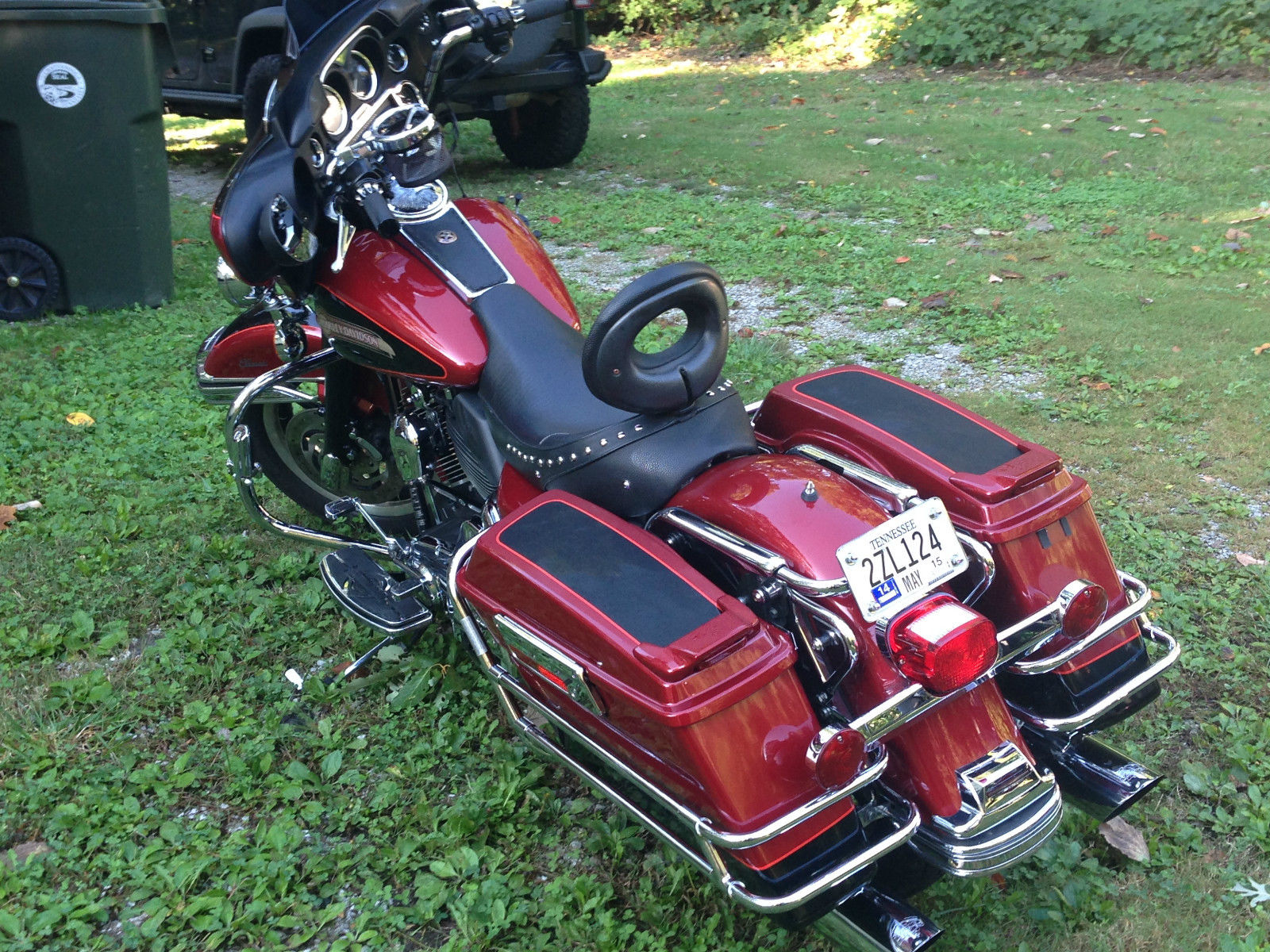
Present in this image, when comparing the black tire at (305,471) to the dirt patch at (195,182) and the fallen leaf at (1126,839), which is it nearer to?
the fallen leaf at (1126,839)

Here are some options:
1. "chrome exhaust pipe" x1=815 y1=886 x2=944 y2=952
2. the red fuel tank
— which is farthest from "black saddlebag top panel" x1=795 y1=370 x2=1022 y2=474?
"chrome exhaust pipe" x1=815 y1=886 x2=944 y2=952

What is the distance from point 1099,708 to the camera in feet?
6.08

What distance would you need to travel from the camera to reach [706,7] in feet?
41.1

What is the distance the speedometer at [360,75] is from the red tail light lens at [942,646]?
5.45 ft

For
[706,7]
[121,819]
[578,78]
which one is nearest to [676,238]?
[578,78]

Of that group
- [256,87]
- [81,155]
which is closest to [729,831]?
[81,155]

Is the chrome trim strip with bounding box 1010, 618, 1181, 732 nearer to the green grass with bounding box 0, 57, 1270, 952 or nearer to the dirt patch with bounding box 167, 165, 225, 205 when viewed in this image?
the green grass with bounding box 0, 57, 1270, 952

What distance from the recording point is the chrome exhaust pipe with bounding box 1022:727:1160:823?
1.87 m

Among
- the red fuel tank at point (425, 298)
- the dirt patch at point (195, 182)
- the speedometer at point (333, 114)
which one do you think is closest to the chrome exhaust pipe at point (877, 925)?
the red fuel tank at point (425, 298)

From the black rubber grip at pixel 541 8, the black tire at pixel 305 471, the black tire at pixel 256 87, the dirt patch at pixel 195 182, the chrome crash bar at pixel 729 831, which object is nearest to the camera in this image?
the chrome crash bar at pixel 729 831

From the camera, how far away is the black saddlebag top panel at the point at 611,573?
5.40 feet

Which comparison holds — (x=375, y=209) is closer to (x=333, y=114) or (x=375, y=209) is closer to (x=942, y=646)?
(x=333, y=114)

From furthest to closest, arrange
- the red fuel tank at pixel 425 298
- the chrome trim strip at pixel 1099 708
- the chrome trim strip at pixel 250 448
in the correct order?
the chrome trim strip at pixel 250 448, the red fuel tank at pixel 425 298, the chrome trim strip at pixel 1099 708

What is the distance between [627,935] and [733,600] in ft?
2.37
